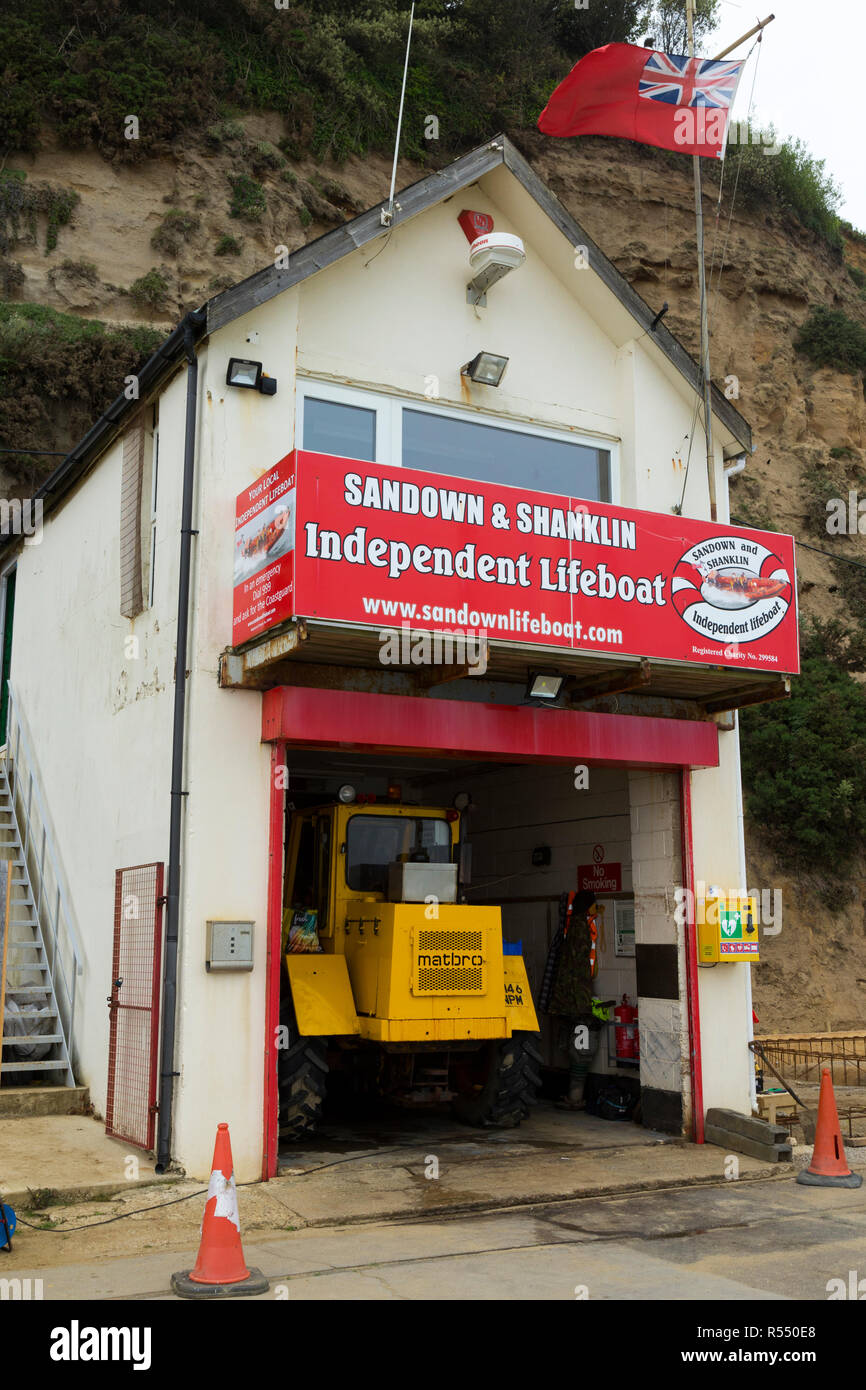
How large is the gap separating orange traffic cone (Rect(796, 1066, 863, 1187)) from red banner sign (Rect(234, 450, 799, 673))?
3.33 meters

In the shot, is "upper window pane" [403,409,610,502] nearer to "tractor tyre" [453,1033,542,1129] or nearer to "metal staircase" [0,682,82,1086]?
"tractor tyre" [453,1033,542,1129]

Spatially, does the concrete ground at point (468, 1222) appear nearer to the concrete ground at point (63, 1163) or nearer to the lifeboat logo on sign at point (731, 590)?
the concrete ground at point (63, 1163)

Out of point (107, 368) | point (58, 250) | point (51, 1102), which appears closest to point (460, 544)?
point (51, 1102)

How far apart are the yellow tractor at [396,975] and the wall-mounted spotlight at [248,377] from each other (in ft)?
11.4

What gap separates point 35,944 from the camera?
12.0m

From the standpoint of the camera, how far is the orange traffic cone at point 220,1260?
5.81 metres


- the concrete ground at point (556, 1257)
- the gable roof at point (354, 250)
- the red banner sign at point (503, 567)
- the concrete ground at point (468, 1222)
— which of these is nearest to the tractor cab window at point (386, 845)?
the concrete ground at point (468, 1222)

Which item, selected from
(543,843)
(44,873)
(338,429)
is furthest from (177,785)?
(543,843)

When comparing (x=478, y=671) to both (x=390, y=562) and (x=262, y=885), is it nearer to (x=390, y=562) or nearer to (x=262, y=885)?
(x=390, y=562)

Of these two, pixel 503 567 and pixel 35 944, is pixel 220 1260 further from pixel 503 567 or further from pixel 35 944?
pixel 35 944

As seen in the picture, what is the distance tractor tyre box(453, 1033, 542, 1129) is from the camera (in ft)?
34.3

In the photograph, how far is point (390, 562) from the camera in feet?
26.7

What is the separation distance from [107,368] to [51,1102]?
53.6 feet

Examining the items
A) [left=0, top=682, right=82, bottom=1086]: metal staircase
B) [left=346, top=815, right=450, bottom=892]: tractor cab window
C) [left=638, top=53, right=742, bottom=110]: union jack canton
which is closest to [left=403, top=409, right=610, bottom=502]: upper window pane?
[left=346, top=815, right=450, bottom=892]: tractor cab window
